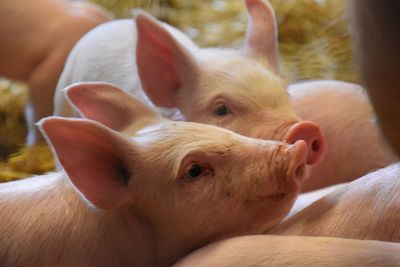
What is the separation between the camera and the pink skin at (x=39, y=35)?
2.46 metres

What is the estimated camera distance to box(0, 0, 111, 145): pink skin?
2.46 metres

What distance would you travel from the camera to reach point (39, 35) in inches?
101

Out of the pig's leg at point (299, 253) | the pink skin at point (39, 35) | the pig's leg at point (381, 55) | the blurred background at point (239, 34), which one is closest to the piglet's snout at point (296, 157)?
the pig's leg at point (299, 253)

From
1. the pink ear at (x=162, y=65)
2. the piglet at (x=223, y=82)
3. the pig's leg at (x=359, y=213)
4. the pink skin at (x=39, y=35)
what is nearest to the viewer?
the pig's leg at (x=359, y=213)

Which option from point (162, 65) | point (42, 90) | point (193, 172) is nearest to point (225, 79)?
point (162, 65)

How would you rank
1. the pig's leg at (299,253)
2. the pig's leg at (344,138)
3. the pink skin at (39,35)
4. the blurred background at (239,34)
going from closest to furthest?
1. the pig's leg at (299,253)
2. the pig's leg at (344,138)
3. the blurred background at (239,34)
4. the pink skin at (39,35)

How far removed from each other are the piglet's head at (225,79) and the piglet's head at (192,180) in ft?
0.81

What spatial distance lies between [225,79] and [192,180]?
1.45 ft

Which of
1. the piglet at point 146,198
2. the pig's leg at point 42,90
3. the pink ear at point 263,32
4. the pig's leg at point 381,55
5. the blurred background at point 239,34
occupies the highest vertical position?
the pig's leg at point 381,55

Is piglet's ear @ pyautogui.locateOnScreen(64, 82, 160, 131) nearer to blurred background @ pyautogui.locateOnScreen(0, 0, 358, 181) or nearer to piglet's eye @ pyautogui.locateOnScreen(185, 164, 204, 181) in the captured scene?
piglet's eye @ pyautogui.locateOnScreen(185, 164, 204, 181)

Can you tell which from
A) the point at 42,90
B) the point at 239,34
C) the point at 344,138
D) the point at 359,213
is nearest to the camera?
the point at 359,213

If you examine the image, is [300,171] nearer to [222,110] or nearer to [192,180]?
[192,180]

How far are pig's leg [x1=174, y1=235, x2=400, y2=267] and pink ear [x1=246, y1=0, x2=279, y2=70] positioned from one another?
0.67m

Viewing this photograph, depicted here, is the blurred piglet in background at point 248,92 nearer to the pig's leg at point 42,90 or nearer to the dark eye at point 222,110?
the dark eye at point 222,110
